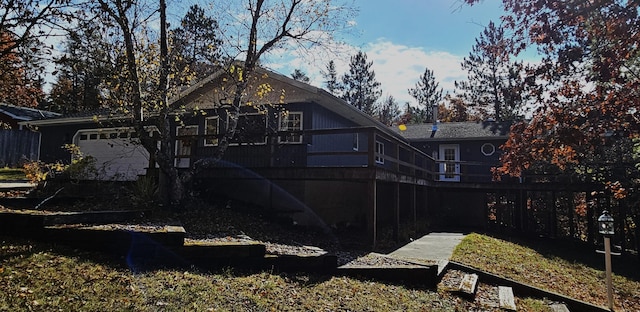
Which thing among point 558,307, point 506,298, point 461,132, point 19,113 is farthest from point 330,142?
point 19,113

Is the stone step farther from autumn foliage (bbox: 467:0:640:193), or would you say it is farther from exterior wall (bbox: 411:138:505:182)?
exterior wall (bbox: 411:138:505:182)

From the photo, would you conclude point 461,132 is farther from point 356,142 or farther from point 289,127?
point 289,127

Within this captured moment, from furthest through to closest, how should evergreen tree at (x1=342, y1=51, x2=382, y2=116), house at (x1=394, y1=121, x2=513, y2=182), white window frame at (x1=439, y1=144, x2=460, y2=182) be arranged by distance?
evergreen tree at (x1=342, y1=51, x2=382, y2=116), white window frame at (x1=439, y1=144, x2=460, y2=182), house at (x1=394, y1=121, x2=513, y2=182)

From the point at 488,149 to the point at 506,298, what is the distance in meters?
15.8

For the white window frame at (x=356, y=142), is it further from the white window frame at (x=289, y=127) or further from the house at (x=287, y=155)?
the white window frame at (x=289, y=127)

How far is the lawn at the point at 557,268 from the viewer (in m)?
8.20

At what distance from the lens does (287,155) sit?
39.7ft

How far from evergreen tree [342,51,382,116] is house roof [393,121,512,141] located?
1613cm

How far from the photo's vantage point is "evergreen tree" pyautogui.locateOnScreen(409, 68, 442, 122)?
41125 mm

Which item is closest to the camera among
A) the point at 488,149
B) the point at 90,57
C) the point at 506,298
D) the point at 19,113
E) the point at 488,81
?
the point at 506,298

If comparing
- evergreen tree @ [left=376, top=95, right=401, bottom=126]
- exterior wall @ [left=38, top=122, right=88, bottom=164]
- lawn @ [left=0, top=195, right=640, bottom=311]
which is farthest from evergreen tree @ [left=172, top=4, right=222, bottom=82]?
evergreen tree @ [left=376, top=95, right=401, bottom=126]

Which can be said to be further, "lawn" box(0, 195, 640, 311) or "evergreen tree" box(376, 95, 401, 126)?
"evergreen tree" box(376, 95, 401, 126)

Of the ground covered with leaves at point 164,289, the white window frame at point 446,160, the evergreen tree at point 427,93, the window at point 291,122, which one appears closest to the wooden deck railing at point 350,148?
the window at point 291,122

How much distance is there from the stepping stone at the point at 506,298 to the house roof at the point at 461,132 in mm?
14788
